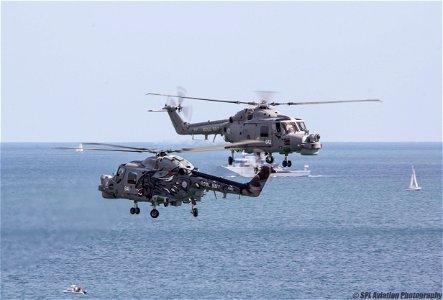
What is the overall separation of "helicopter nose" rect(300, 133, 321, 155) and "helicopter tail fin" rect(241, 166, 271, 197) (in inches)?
120

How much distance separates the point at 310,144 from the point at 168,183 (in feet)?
34.9

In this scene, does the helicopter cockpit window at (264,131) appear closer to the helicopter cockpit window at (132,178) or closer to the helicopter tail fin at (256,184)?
the helicopter tail fin at (256,184)

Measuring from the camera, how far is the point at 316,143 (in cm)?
6556

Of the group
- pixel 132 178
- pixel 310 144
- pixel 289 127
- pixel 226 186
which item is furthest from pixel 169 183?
pixel 310 144

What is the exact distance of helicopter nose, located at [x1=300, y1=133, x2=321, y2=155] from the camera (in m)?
65.2

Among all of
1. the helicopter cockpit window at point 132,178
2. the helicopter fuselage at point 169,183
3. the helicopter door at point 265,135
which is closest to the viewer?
the helicopter fuselage at point 169,183

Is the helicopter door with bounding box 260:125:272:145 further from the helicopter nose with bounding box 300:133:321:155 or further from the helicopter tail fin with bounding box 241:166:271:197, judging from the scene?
the helicopter nose with bounding box 300:133:321:155

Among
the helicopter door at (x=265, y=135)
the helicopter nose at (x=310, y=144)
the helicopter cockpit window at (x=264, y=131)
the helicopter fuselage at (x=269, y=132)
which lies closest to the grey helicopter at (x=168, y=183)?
the helicopter fuselage at (x=269, y=132)

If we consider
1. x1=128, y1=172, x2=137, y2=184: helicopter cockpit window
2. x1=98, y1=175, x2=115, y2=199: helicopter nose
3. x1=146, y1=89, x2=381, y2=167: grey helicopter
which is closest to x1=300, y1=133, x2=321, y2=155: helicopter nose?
x1=146, y1=89, x2=381, y2=167: grey helicopter

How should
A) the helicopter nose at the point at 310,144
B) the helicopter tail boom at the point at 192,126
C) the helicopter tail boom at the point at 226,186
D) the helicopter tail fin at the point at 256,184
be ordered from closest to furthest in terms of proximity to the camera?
the helicopter tail boom at the point at 226,186 → the helicopter tail fin at the point at 256,184 → the helicopter nose at the point at 310,144 → the helicopter tail boom at the point at 192,126

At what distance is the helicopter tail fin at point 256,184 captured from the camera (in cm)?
6378

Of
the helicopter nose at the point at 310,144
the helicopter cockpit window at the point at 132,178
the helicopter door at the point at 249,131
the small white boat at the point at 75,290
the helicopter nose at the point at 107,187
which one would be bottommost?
the small white boat at the point at 75,290

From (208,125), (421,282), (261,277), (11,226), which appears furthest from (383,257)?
(208,125)

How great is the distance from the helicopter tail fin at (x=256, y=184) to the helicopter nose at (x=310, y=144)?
304 cm
